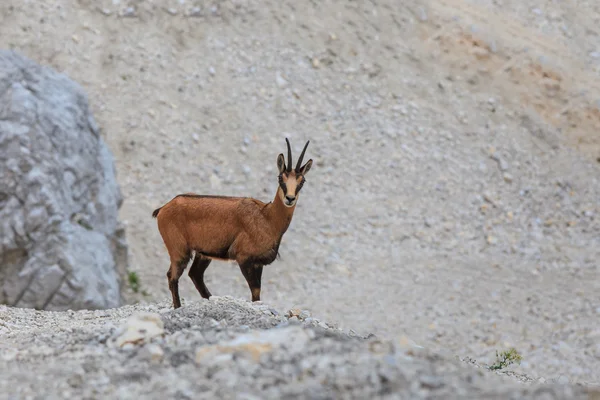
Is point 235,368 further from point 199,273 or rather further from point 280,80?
point 280,80

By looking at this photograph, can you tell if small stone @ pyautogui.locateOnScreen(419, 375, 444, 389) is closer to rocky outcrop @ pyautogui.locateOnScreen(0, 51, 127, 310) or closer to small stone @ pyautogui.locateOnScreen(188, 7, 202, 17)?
rocky outcrop @ pyautogui.locateOnScreen(0, 51, 127, 310)

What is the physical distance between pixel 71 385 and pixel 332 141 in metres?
17.5

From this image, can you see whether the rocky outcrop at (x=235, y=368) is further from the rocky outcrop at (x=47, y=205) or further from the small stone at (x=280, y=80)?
the small stone at (x=280, y=80)

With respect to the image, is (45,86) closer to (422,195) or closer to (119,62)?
(119,62)

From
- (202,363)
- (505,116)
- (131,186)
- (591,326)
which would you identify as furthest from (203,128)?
(202,363)

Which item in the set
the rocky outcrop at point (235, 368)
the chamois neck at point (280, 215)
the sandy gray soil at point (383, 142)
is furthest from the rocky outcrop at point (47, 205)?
the rocky outcrop at point (235, 368)

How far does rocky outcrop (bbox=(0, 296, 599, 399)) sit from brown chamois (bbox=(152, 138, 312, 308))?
2.36m

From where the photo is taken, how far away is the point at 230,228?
33.3ft

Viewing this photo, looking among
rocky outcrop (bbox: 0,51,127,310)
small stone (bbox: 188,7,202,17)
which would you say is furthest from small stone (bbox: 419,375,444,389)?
small stone (bbox: 188,7,202,17)

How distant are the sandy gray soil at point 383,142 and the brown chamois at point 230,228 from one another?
27.1 ft

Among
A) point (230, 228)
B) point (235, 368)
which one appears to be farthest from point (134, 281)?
point (235, 368)

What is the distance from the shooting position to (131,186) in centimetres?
2108

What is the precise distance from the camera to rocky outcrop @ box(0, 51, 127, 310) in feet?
52.2

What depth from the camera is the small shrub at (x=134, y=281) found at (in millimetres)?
18719
